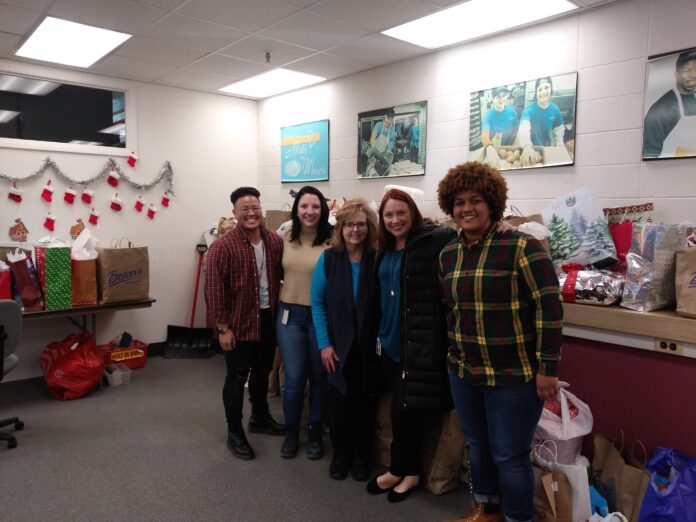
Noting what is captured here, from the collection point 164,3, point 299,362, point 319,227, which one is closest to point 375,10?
point 164,3

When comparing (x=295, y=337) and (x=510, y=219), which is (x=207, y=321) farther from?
(x=510, y=219)

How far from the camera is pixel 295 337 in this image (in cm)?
264

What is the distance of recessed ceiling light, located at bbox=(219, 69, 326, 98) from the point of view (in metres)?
4.38

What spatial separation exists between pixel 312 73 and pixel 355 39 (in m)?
0.91

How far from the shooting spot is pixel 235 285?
2619 mm

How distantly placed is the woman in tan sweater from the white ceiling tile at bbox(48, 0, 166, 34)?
1499 mm

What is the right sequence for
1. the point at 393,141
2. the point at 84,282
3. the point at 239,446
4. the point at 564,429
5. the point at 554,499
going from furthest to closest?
the point at 393,141
the point at 84,282
the point at 239,446
the point at 564,429
the point at 554,499

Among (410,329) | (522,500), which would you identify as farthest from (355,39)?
(522,500)

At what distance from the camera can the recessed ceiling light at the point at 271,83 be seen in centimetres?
438

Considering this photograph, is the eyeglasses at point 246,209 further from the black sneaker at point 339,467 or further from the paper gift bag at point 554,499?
the paper gift bag at point 554,499

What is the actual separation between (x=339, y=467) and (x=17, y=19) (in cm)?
323

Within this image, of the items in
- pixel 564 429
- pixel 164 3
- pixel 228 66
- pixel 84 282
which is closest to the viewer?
pixel 564 429

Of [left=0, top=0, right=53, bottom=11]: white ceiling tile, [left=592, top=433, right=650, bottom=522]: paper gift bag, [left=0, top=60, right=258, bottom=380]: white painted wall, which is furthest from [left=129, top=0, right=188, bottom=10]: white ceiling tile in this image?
[left=592, top=433, right=650, bottom=522]: paper gift bag

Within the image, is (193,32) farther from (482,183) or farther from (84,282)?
(482,183)
